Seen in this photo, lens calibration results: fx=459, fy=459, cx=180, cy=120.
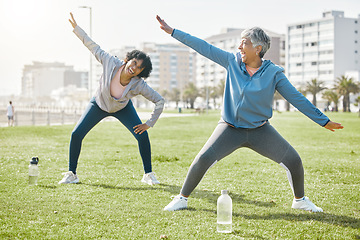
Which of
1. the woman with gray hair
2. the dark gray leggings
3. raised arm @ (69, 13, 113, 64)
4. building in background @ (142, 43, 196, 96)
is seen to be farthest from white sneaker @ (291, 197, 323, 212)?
building in background @ (142, 43, 196, 96)

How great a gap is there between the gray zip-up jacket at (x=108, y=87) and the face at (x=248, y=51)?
203cm

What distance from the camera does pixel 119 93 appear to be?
6.75 metres

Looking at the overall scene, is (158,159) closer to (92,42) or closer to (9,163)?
(9,163)

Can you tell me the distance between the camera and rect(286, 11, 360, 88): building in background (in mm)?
113312

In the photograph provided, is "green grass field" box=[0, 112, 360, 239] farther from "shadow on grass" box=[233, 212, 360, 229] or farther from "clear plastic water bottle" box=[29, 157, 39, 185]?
Answer: "clear plastic water bottle" box=[29, 157, 39, 185]

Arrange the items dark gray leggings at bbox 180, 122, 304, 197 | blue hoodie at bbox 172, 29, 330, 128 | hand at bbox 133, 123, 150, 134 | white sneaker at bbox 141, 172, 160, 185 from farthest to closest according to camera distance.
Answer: white sneaker at bbox 141, 172, 160, 185 → hand at bbox 133, 123, 150, 134 → dark gray leggings at bbox 180, 122, 304, 197 → blue hoodie at bbox 172, 29, 330, 128

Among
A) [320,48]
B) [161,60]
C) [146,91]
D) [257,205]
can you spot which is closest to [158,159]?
[146,91]

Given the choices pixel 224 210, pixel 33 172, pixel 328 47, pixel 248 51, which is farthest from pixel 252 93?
pixel 328 47

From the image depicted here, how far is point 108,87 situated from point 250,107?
7.99ft

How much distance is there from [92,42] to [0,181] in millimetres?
2633

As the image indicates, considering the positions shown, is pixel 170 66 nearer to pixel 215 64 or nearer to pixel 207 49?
pixel 215 64

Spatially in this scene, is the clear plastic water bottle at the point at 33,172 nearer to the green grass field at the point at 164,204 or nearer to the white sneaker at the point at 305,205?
the green grass field at the point at 164,204

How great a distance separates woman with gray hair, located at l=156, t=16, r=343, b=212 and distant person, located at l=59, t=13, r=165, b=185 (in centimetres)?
141

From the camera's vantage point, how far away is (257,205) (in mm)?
5816
